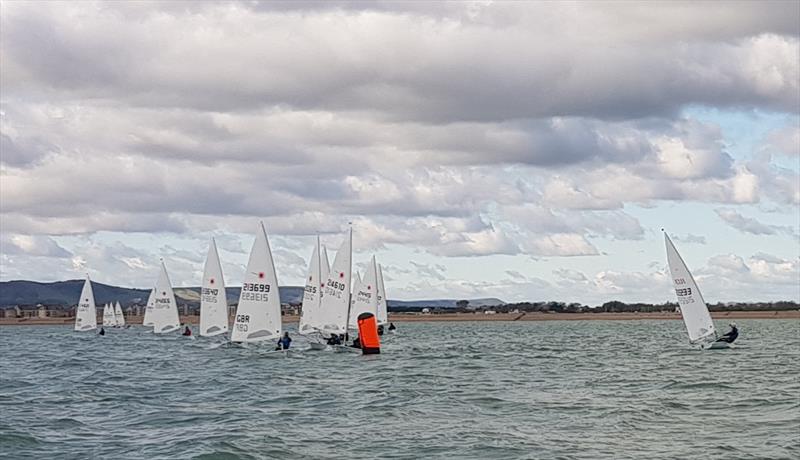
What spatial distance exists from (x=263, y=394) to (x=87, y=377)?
1142cm

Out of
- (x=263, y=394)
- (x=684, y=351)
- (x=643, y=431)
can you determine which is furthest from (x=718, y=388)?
(x=684, y=351)

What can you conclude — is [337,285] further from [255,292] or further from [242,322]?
[242,322]

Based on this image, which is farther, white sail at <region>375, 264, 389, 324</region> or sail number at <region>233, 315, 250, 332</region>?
white sail at <region>375, 264, 389, 324</region>

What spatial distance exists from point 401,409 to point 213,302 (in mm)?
42382

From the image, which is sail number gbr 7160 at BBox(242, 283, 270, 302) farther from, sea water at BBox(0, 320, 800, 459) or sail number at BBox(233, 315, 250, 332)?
sea water at BBox(0, 320, 800, 459)

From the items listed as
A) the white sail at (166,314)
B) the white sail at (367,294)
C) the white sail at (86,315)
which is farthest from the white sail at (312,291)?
the white sail at (86,315)

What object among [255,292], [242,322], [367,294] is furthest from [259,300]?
[367,294]

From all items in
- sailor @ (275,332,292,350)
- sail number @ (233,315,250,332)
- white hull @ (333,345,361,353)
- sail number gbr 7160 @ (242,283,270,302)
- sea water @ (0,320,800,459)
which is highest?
sail number gbr 7160 @ (242,283,270,302)

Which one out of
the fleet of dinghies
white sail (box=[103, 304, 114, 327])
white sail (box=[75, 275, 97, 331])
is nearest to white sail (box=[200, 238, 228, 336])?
the fleet of dinghies

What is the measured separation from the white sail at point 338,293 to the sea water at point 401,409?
9.16m

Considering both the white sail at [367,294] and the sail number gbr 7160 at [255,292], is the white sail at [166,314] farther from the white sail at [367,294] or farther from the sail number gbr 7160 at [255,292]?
the sail number gbr 7160 at [255,292]

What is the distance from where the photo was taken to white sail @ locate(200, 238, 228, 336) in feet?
242

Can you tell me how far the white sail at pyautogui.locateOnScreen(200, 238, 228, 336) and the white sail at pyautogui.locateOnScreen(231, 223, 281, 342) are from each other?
12364 mm

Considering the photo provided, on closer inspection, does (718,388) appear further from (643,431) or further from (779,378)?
(643,431)
